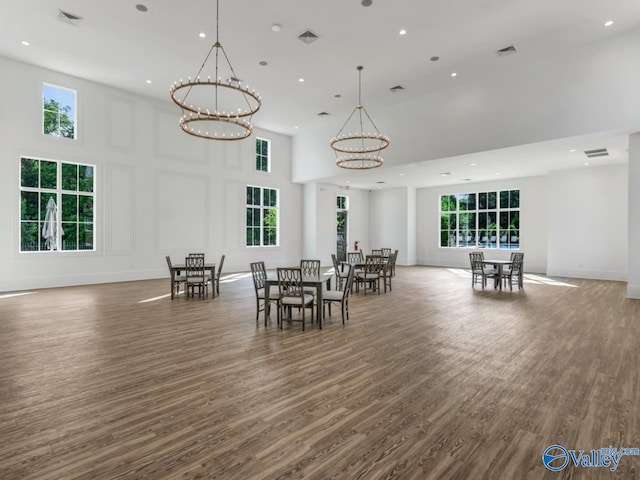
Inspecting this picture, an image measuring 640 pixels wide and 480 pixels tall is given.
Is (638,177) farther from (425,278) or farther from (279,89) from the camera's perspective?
(279,89)

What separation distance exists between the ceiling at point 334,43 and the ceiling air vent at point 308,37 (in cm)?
11

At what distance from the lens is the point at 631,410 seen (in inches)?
109

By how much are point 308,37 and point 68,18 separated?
469 centimetres

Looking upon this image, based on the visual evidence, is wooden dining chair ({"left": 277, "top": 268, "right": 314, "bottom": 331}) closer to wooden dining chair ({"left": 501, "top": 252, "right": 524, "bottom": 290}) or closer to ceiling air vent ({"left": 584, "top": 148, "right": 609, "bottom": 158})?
wooden dining chair ({"left": 501, "top": 252, "right": 524, "bottom": 290})

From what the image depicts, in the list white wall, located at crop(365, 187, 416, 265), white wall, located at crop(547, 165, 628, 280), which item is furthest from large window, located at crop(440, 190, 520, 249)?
white wall, located at crop(547, 165, 628, 280)

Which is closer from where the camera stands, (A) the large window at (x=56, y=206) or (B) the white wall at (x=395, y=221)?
(A) the large window at (x=56, y=206)

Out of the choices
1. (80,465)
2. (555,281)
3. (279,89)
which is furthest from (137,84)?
(555,281)

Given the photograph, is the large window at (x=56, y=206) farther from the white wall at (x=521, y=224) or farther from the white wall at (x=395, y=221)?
the white wall at (x=521, y=224)

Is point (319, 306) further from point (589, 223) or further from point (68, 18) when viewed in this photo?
point (589, 223)

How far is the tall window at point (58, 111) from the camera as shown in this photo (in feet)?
30.5

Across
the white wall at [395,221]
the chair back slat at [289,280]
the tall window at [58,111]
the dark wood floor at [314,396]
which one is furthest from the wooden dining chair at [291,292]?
the white wall at [395,221]

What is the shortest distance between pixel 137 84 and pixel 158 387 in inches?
378

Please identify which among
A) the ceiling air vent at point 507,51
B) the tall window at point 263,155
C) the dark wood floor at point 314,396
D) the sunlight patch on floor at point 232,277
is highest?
the ceiling air vent at point 507,51

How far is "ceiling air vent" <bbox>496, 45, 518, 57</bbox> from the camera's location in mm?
7660
